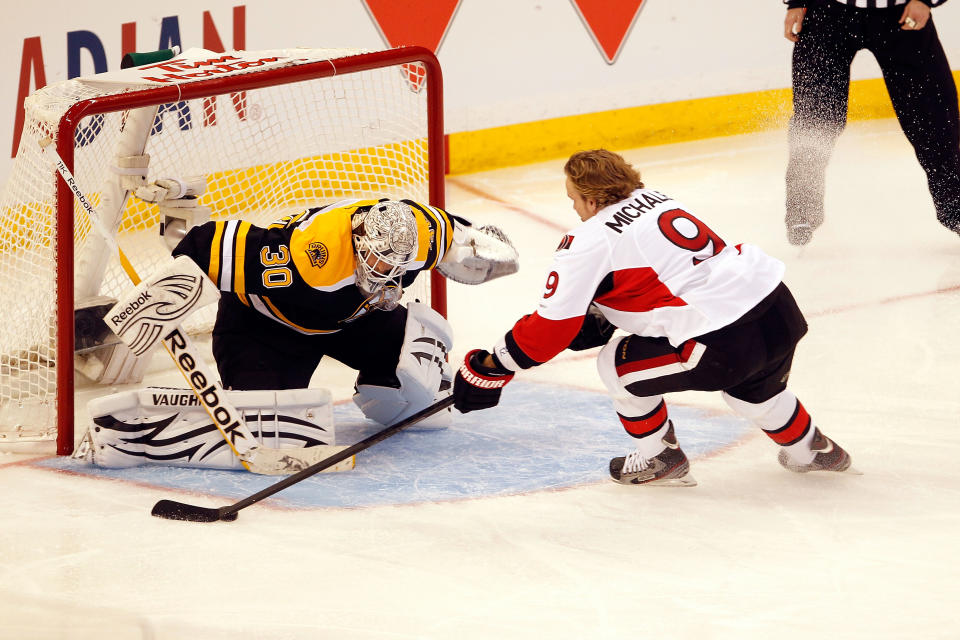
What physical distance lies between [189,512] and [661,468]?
3.02 feet

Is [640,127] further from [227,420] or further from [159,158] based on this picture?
[227,420]

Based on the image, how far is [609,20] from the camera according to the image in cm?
569

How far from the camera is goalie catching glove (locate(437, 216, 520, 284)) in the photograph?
9.81 ft

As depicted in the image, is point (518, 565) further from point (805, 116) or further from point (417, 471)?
point (805, 116)

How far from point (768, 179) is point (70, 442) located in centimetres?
344

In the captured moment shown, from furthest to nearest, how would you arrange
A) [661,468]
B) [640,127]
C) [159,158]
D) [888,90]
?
1. [640,127]
2. [888,90]
3. [159,158]
4. [661,468]

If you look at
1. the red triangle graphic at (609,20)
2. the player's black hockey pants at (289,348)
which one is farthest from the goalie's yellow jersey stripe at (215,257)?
the red triangle graphic at (609,20)

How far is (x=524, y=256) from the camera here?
4656mm

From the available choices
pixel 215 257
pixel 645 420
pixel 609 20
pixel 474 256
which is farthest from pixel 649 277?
pixel 609 20

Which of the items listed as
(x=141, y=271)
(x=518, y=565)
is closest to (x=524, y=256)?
(x=141, y=271)

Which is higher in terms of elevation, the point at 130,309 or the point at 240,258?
the point at 240,258

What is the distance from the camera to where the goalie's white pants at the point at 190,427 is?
2869mm

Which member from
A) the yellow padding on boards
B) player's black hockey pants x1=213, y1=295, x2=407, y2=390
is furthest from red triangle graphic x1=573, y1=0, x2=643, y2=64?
player's black hockey pants x1=213, y1=295, x2=407, y2=390

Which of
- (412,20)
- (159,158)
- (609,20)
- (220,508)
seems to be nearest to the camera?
(220,508)
